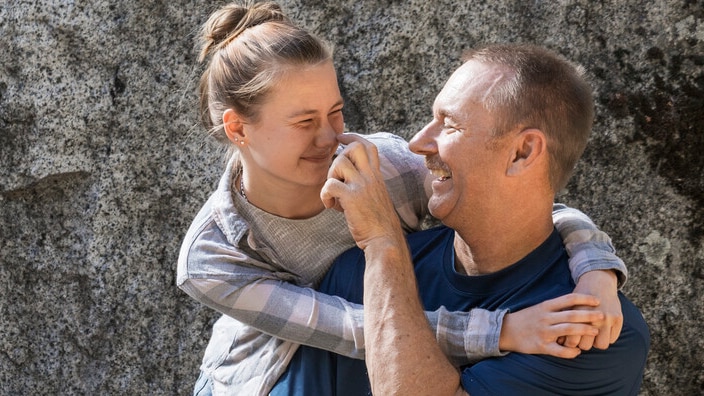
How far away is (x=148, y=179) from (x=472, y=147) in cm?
133

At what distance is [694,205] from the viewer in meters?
3.04

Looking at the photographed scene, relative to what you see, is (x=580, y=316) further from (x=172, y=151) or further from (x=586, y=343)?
(x=172, y=151)

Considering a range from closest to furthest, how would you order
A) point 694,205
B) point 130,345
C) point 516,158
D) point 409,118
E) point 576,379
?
point 576,379 < point 516,158 < point 694,205 < point 409,118 < point 130,345

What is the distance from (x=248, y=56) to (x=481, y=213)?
0.73 meters

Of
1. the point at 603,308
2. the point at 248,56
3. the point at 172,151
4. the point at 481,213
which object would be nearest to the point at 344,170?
the point at 481,213

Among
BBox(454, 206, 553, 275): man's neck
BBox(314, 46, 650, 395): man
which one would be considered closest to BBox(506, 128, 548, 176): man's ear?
BBox(314, 46, 650, 395): man

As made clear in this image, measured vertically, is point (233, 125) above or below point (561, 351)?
above

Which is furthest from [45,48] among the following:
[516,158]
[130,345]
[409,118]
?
[516,158]

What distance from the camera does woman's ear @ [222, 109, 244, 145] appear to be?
2746mm

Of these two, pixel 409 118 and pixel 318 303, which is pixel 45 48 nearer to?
pixel 409 118

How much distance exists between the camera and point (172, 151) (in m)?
3.40

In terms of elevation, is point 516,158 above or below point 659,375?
above

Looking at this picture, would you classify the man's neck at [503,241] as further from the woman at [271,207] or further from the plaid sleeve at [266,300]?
the plaid sleeve at [266,300]

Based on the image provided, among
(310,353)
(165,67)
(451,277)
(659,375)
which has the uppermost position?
(165,67)
